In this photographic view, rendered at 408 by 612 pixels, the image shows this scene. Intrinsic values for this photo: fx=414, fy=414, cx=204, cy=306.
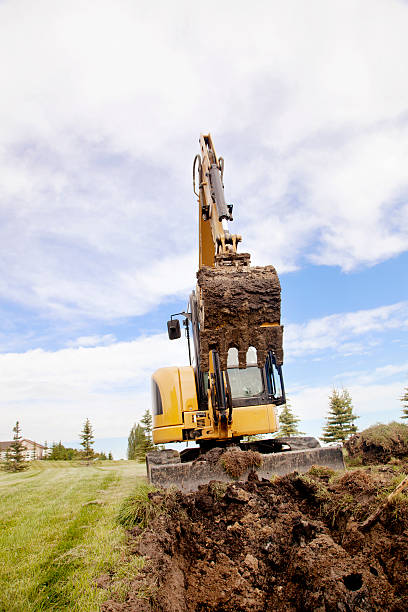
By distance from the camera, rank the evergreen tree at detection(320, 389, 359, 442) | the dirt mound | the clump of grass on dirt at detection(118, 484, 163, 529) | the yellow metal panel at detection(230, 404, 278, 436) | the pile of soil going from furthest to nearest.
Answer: the evergreen tree at detection(320, 389, 359, 442) → the dirt mound → the yellow metal panel at detection(230, 404, 278, 436) → the clump of grass on dirt at detection(118, 484, 163, 529) → the pile of soil

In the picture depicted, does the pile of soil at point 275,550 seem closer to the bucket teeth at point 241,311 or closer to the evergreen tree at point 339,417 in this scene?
the bucket teeth at point 241,311

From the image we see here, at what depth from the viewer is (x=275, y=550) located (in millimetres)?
3924

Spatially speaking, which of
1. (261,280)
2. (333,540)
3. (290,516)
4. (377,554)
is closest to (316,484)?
(290,516)

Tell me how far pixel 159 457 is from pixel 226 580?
3848 mm

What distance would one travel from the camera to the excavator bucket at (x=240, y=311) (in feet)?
16.5

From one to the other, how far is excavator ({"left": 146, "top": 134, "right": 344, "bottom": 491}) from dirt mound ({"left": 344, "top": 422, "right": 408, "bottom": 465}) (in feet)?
9.54

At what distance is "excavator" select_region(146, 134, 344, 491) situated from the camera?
16.7 feet

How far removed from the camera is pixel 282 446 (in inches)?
324

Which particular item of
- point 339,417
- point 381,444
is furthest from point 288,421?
point 381,444

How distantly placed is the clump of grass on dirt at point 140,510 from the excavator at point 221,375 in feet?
2.97

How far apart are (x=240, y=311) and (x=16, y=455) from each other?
3392 centimetres

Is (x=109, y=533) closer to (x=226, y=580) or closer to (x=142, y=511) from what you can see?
(x=142, y=511)

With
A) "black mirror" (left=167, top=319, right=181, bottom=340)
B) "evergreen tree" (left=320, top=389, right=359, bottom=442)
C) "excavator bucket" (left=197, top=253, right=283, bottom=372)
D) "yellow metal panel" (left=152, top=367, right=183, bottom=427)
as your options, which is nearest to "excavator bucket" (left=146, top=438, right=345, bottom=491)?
"yellow metal panel" (left=152, top=367, right=183, bottom=427)

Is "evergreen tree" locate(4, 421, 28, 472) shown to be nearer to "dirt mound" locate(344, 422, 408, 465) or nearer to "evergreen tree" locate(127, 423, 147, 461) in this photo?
"evergreen tree" locate(127, 423, 147, 461)
